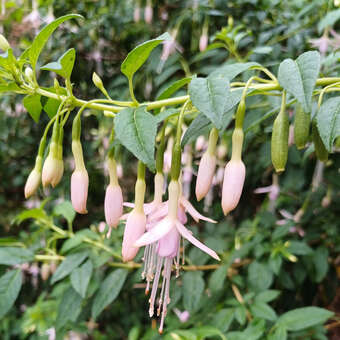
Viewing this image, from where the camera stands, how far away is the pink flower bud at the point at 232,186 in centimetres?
49

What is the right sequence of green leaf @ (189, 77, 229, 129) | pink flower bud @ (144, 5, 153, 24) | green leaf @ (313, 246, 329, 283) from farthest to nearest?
pink flower bud @ (144, 5, 153, 24) < green leaf @ (313, 246, 329, 283) < green leaf @ (189, 77, 229, 129)

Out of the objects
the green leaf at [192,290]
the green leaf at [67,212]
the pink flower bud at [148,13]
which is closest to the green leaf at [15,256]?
the green leaf at [67,212]

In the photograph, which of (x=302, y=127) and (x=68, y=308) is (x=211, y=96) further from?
(x=68, y=308)

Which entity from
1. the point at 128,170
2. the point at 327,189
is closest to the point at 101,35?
the point at 128,170

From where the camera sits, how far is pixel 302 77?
46 cm

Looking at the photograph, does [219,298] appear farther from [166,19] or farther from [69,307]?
[166,19]

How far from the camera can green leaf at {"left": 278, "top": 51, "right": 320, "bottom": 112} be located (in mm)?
436

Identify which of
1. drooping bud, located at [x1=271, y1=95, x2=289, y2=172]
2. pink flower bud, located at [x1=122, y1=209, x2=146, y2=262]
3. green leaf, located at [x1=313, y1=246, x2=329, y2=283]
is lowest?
green leaf, located at [x1=313, y1=246, x2=329, y2=283]

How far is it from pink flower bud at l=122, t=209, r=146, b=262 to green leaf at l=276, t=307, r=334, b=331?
560 mm

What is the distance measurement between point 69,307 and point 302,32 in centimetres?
124

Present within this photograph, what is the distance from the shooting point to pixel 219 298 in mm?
1196

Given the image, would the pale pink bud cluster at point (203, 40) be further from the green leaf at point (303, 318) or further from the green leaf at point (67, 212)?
the green leaf at point (303, 318)

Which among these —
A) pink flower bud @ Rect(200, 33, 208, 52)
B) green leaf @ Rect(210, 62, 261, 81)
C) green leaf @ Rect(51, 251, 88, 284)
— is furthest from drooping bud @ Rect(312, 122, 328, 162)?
pink flower bud @ Rect(200, 33, 208, 52)

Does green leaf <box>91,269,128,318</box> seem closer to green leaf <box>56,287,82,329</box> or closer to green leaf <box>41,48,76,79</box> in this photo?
green leaf <box>56,287,82,329</box>
